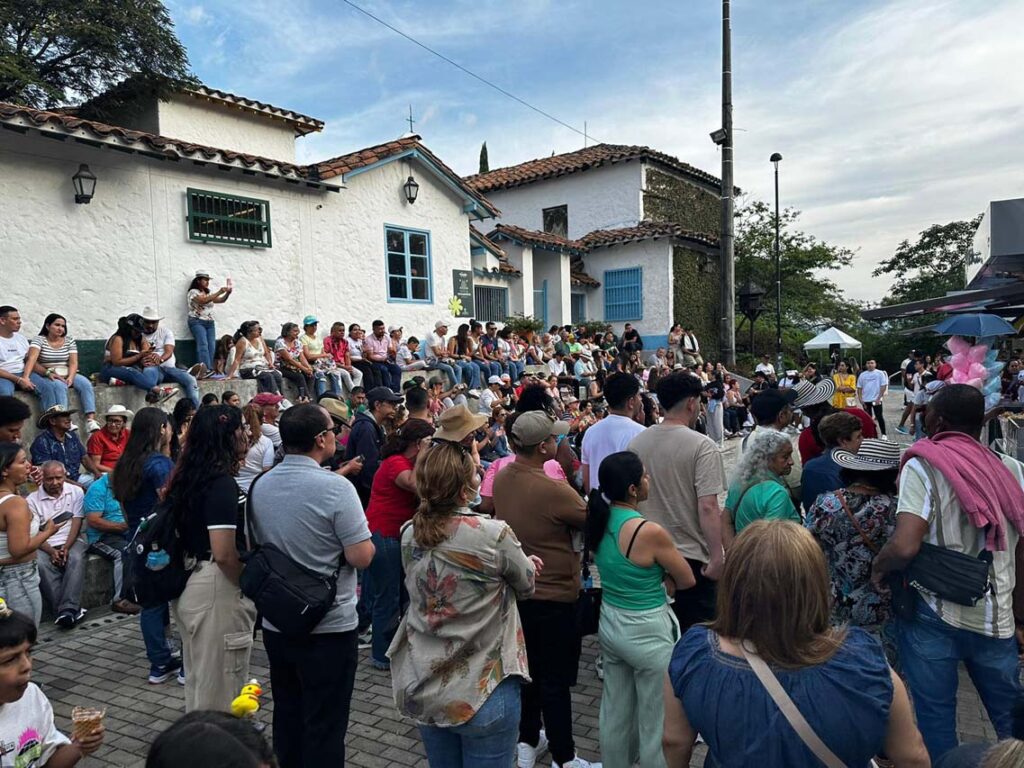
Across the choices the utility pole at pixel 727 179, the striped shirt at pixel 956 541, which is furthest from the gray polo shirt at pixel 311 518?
the utility pole at pixel 727 179

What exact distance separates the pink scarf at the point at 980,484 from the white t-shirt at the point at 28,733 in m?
3.47

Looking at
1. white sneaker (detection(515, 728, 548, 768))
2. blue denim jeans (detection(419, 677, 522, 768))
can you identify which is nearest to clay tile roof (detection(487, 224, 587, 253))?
white sneaker (detection(515, 728, 548, 768))

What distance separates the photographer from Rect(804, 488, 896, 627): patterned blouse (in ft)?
9.78

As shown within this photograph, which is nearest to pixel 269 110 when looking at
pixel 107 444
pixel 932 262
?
pixel 107 444

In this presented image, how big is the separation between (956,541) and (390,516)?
3182mm

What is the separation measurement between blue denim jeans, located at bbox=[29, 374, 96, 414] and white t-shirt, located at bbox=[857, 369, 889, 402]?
47.0 ft

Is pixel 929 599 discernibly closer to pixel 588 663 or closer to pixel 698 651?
pixel 698 651

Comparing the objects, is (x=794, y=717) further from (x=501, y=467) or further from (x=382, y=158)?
(x=382, y=158)

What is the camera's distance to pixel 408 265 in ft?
49.5

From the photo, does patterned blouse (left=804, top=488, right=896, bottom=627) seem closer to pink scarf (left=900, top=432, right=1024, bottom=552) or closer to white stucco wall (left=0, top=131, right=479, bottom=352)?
pink scarf (left=900, top=432, right=1024, bottom=552)

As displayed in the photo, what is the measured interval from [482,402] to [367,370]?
2216 millimetres

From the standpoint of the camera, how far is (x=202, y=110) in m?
14.4

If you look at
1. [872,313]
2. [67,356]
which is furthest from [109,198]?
[872,313]

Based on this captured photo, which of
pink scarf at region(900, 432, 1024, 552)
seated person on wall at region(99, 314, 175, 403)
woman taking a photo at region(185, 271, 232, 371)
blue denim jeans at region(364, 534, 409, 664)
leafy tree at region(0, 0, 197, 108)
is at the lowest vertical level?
blue denim jeans at region(364, 534, 409, 664)
